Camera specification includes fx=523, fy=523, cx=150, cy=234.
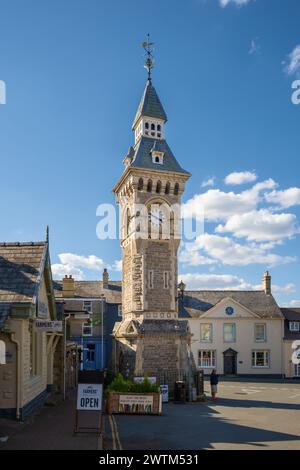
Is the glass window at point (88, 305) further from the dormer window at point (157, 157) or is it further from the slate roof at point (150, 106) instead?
the dormer window at point (157, 157)

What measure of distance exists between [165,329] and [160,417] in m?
8.55

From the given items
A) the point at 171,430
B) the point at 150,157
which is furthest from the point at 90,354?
the point at 171,430

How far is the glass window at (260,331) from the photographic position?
155 feet

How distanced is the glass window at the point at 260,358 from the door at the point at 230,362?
5.74 feet

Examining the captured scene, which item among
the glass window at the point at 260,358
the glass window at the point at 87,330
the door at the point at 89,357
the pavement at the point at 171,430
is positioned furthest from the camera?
the glass window at the point at 87,330

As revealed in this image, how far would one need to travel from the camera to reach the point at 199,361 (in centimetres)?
4719

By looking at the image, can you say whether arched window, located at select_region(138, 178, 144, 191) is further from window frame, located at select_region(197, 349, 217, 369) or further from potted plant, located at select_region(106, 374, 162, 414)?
window frame, located at select_region(197, 349, 217, 369)

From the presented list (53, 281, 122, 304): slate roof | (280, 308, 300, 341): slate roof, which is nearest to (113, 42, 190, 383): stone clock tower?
(53, 281, 122, 304): slate roof

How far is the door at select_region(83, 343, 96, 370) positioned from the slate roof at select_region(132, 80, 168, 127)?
78.2ft

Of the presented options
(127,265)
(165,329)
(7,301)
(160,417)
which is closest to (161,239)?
(127,265)


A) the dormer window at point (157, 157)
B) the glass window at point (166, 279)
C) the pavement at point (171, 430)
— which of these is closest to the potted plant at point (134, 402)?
the pavement at point (171, 430)

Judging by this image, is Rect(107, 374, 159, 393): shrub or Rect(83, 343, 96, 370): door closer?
Rect(107, 374, 159, 393): shrub

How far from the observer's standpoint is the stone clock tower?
27.3 meters

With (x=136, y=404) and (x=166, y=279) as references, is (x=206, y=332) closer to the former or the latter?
(x=166, y=279)
